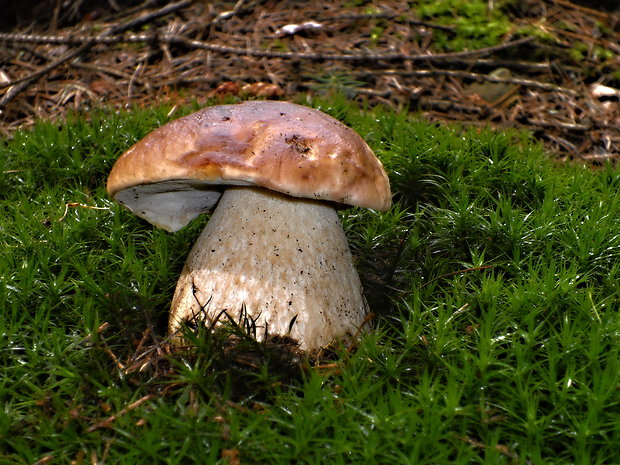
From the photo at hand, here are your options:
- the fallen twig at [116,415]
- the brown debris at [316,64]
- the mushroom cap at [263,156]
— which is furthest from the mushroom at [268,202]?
the brown debris at [316,64]

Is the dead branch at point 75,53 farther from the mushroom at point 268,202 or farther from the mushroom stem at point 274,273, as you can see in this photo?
the mushroom stem at point 274,273

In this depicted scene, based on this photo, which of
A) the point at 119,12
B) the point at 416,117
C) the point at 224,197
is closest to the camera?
the point at 224,197

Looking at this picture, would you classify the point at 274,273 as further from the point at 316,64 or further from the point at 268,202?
the point at 316,64

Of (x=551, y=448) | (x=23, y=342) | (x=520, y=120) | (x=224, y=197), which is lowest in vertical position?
(x=520, y=120)

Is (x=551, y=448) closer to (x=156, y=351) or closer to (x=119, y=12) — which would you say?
(x=156, y=351)

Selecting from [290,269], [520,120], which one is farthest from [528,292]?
[520,120]

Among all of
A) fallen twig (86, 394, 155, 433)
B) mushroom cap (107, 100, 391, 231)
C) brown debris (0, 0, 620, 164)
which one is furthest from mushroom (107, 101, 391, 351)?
brown debris (0, 0, 620, 164)
